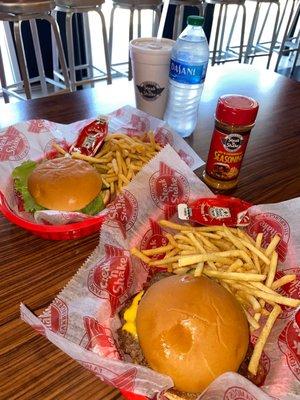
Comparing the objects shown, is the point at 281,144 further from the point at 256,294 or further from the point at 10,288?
the point at 10,288

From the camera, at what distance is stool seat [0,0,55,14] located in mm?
2529

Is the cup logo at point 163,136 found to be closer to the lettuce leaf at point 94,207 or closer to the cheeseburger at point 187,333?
the lettuce leaf at point 94,207

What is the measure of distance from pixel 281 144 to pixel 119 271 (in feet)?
3.63

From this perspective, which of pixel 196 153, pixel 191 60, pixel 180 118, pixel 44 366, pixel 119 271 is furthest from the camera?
pixel 180 118

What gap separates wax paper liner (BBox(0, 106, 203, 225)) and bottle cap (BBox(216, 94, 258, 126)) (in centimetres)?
30

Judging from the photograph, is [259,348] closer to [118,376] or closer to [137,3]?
[118,376]


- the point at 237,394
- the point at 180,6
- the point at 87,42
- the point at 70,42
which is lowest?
the point at 87,42

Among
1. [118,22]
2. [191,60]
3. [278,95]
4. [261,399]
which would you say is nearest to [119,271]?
[261,399]

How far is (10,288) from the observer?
91cm

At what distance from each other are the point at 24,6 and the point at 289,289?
8.79ft

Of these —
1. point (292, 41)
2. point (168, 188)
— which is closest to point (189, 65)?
point (168, 188)

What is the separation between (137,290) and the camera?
95cm

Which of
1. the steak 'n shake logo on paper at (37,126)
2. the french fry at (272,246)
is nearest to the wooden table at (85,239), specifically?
the steak 'n shake logo on paper at (37,126)

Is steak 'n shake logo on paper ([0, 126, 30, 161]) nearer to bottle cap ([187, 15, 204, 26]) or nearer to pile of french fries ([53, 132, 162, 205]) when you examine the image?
pile of french fries ([53, 132, 162, 205])
